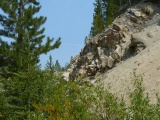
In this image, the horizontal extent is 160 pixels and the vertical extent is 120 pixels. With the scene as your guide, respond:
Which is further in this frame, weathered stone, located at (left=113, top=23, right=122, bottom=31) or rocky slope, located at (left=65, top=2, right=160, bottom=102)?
weathered stone, located at (left=113, top=23, right=122, bottom=31)

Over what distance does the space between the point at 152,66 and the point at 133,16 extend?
11611mm

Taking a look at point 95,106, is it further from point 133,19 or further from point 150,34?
point 133,19

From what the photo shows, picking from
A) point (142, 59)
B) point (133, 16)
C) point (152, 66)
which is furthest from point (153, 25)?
point (152, 66)

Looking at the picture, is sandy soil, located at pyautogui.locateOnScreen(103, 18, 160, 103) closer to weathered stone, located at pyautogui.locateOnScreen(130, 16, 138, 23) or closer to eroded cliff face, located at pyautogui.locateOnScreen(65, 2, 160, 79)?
eroded cliff face, located at pyautogui.locateOnScreen(65, 2, 160, 79)

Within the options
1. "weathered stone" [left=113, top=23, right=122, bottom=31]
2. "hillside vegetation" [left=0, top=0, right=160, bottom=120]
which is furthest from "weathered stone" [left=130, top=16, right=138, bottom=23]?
"hillside vegetation" [left=0, top=0, right=160, bottom=120]

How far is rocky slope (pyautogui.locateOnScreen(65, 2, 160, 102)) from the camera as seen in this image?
23.1 metres

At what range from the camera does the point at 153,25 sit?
1157 inches

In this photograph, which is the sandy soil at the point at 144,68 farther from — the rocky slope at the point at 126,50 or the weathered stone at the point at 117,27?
the weathered stone at the point at 117,27

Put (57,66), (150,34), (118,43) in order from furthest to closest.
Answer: (118,43) → (150,34) → (57,66)

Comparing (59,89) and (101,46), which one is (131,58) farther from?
(59,89)

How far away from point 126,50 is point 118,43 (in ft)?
4.17

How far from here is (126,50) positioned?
28.2 m

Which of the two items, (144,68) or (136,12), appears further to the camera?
(136,12)

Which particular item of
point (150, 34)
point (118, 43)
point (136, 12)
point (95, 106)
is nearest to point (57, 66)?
point (95, 106)
